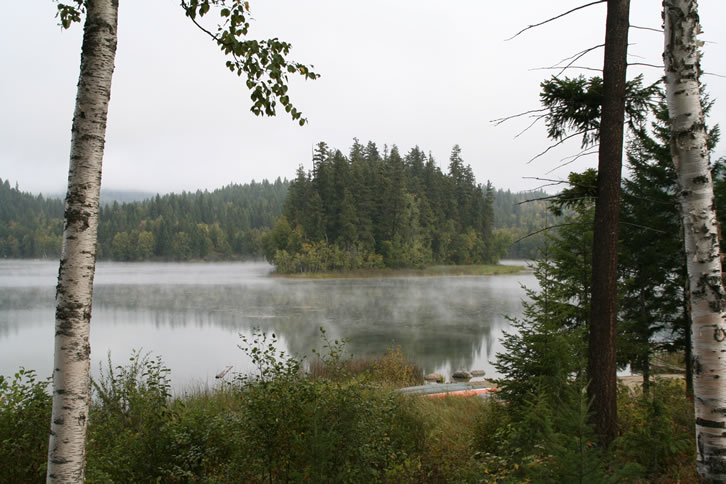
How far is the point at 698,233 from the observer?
11.5ft

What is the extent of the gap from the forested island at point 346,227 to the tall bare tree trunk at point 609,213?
35041 mm

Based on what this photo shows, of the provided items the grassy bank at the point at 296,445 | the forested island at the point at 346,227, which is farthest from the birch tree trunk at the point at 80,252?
the forested island at the point at 346,227

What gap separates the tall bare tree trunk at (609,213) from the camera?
5328 mm

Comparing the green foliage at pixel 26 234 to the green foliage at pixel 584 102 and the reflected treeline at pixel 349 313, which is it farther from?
the green foliage at pixel 584 102

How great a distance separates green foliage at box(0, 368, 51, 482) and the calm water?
1001 centimetres

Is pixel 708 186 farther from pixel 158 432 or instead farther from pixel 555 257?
pixel 555 257

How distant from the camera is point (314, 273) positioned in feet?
206

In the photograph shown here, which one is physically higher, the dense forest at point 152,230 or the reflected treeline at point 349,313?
the dense forest at point 152,230

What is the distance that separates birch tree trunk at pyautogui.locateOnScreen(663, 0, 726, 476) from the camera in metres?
3.34

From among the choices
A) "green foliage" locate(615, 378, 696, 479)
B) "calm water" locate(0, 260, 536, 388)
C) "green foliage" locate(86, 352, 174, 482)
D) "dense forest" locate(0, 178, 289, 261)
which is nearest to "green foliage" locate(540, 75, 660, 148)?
"green foliage" locate(615, 378, 696, 479)

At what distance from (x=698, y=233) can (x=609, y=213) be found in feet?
6.38

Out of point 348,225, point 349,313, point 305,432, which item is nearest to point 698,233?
point 305,432

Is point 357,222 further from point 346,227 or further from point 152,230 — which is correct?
point 152,230

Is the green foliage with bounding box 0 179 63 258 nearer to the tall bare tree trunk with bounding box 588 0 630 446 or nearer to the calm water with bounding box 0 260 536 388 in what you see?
the calm water with bounding box 0 260 536 388
